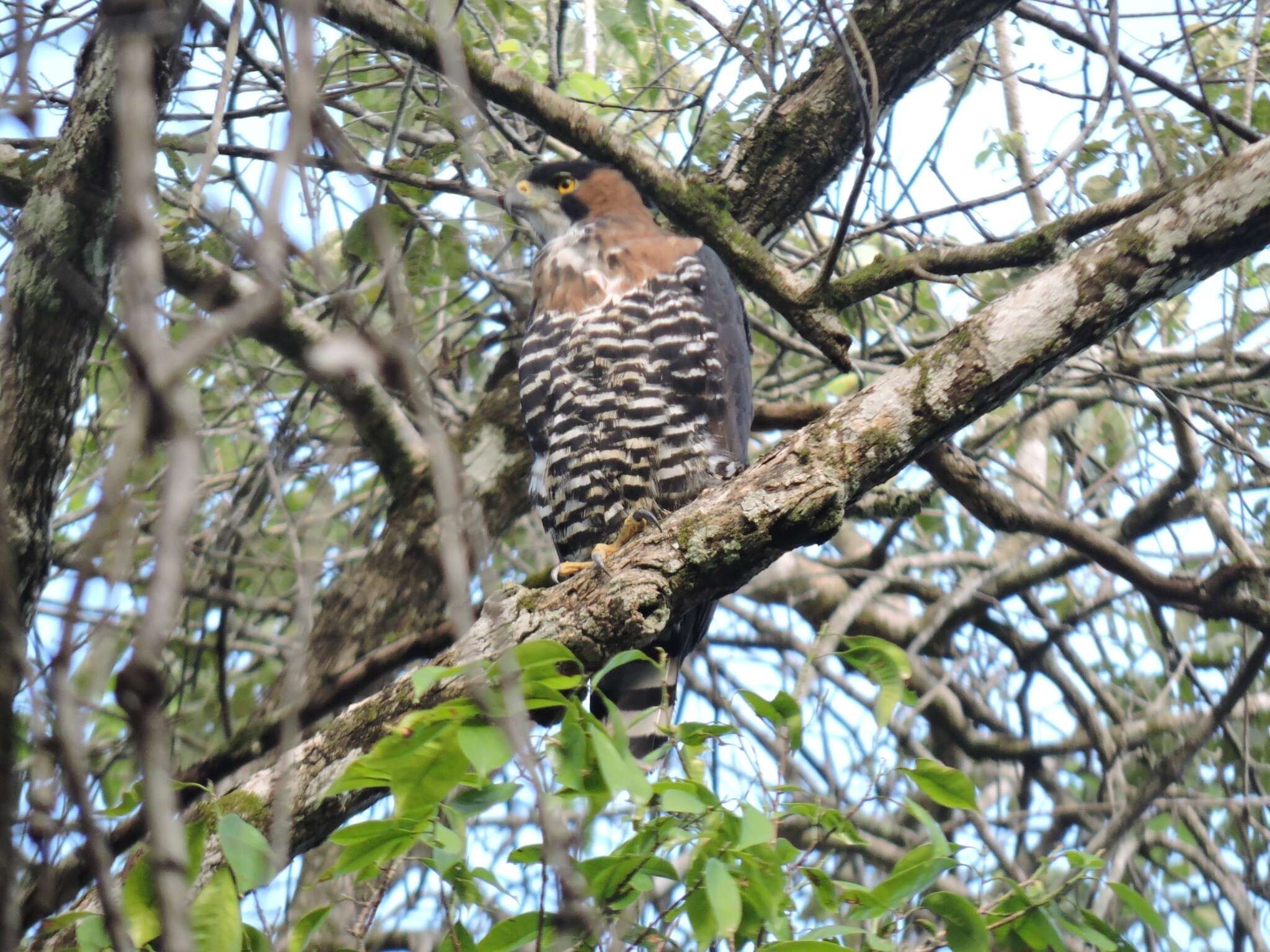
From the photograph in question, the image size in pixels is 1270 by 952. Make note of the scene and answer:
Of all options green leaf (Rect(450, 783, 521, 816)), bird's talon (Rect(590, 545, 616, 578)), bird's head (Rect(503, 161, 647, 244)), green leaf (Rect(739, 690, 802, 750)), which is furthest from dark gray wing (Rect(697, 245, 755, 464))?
green leaf (Rect(450, 783, 521, 816))

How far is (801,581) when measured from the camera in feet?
16.9

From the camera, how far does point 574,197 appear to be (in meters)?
4.46

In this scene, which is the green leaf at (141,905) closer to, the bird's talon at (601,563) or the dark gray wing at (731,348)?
the bird's talon at (601,563)

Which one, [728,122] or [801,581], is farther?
[801,581]

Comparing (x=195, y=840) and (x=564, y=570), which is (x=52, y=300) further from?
(x=564, y=570)

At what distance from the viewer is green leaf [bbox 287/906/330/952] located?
191cm

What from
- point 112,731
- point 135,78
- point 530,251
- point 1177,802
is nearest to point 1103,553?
point 1177,802

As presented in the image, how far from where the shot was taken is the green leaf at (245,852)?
5.35ft

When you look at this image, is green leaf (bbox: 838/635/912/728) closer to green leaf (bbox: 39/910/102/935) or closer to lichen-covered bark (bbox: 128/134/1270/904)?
lichen-covered bark (bbox: 128/134/1270/904)

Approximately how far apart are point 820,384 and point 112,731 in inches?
135

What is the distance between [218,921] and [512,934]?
18.2 inches

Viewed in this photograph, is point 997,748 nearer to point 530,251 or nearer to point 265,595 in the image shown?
point 530,251

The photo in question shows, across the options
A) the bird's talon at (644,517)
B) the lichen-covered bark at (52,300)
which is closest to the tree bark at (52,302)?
the lichen-covered bark at (52,300)

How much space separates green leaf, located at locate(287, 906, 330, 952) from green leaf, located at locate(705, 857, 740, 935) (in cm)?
67
